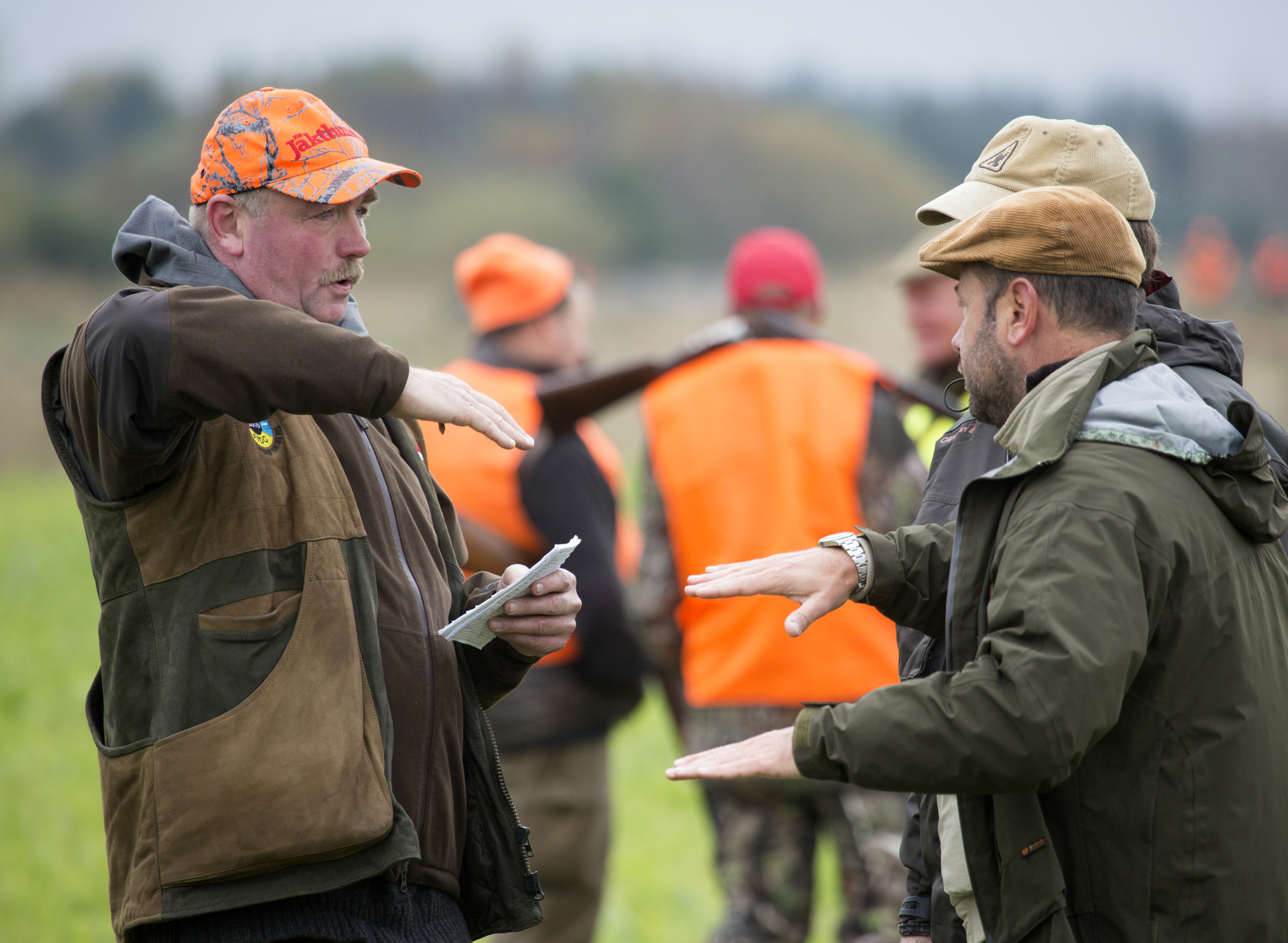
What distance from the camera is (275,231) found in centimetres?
224

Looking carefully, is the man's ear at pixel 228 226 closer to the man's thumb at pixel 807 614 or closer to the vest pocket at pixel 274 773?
the vest pocket at pixel 274 773

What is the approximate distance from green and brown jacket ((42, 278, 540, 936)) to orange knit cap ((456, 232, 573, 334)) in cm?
255

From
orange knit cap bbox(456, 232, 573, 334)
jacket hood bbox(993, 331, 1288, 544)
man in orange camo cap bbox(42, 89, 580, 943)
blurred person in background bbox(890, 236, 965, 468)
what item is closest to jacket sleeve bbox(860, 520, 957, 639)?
jacket hood bbox(993, 331, 1288, 544)

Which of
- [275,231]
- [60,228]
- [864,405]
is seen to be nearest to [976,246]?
[275,231]

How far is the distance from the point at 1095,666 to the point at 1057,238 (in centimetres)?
69

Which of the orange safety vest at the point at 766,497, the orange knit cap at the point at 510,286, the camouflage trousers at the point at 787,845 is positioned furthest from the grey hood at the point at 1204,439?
the orange knit cap at the point at 510,286

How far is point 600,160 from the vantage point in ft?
156

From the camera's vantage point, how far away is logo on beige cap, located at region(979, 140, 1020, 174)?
2.38 meters

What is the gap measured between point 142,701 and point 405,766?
18.1 inches

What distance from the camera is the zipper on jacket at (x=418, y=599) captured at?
224 centimetres

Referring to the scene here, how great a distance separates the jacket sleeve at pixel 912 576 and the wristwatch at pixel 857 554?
1 cm

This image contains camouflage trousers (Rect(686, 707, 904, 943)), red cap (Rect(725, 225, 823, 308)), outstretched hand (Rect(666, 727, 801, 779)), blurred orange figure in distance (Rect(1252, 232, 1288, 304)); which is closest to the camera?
outstretched hand (Rect(666, 727, 801, 779))

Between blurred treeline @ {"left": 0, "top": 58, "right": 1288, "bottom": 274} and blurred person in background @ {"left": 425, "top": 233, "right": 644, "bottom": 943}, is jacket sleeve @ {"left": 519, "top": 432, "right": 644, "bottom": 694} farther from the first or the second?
blurred treeline @ {"left": 0, "top": 58, "right": 1288, "bottom": 274}

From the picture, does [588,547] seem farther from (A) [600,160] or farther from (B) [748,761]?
(A) [600,160]
